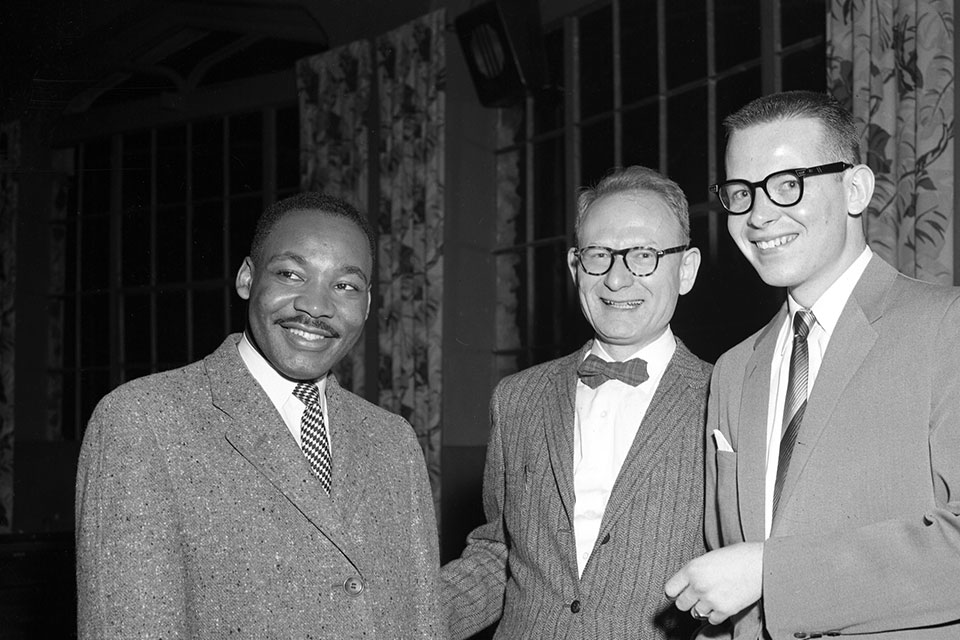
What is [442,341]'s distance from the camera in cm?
597

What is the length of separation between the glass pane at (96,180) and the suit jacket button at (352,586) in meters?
8.35

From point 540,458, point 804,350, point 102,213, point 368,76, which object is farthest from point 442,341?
point 102,213

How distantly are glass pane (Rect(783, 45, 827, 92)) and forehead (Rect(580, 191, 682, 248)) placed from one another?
2181 mm

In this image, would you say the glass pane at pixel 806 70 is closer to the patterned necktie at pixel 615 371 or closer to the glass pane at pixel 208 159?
the patterned necktie at pixel 615 371

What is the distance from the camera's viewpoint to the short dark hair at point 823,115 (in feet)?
5.60

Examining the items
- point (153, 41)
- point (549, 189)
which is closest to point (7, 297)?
point (153, 41)

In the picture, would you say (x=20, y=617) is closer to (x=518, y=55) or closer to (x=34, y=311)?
(x=518, y=55)

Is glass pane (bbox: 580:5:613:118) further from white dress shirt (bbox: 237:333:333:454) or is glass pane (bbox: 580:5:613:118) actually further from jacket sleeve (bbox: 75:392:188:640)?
jacket sleeve (bbox: 75:392:188:640)

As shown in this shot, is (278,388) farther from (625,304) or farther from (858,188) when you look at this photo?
(858,188)

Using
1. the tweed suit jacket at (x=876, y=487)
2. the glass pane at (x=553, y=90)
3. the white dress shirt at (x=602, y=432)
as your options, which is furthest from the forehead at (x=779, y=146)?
the glass pane at (x=553, y=90)

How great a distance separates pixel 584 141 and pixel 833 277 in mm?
4084

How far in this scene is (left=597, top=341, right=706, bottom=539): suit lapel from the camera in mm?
2150

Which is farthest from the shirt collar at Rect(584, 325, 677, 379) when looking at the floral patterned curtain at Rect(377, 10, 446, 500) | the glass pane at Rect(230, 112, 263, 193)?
the glass pane at Rect(230, 112, 263, 193)

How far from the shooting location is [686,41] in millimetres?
4996
